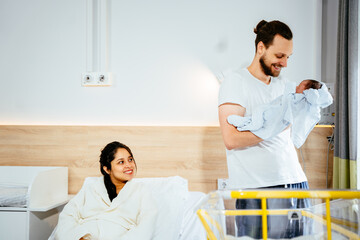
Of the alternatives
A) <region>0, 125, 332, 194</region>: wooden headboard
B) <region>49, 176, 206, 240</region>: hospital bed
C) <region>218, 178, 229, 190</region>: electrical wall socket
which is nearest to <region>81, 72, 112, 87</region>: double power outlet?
<region>0, 125, 332, 194</region>: wooden headboard

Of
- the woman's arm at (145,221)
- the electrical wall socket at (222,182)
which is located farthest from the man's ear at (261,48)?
the electrical wall socket at (222,182)

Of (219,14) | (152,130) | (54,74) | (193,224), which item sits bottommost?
(193,224)

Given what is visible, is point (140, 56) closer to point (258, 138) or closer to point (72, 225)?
point (72, 225)

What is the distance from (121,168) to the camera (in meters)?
2.07

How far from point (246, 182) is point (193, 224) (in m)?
0.86

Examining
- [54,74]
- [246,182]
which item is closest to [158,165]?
[54,74]

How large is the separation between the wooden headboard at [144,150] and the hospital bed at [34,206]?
0.61 feet

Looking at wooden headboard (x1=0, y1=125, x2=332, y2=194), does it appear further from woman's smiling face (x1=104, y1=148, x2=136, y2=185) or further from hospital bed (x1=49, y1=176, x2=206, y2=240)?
woman's smiling face (x1=104, y1=148, x2=136, y2=185)

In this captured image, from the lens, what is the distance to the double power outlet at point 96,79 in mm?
2666

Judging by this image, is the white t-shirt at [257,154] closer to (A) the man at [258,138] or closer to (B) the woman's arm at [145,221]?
(A) the man at [258,138]

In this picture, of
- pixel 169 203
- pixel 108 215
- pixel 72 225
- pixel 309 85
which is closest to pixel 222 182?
pixel 169 203

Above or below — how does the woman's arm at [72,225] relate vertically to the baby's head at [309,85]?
below

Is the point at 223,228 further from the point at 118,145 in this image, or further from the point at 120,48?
the point at 120,48

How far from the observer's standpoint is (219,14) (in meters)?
2.62
